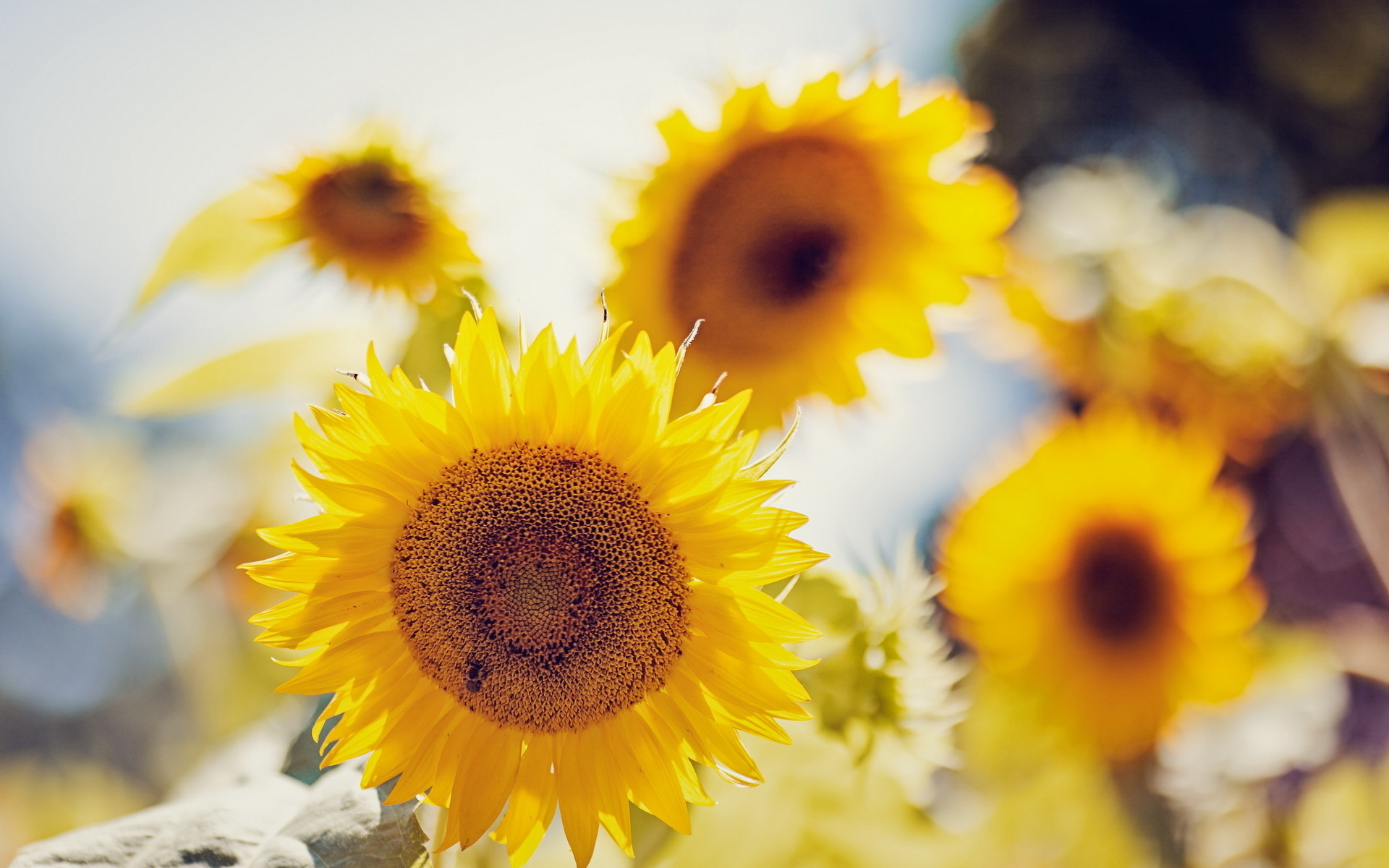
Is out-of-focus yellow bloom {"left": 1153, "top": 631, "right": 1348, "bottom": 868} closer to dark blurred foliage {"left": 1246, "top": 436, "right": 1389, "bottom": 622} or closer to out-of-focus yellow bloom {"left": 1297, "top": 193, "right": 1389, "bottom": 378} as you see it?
out-of-focus yellow bloom {"left": 1297, "top": 193, "right": 1389, "bottom": 378}

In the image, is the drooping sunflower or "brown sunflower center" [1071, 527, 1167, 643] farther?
"brown sunflower center" [1071, 527, 1167, 643]

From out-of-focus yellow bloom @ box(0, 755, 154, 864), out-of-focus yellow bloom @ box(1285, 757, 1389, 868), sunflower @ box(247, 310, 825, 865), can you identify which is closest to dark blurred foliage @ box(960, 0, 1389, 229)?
out-of-focus yellow bloom @ box(1285, 757, 1389, 868)

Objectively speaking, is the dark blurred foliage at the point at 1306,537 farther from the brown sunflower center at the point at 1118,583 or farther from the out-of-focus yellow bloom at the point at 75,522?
the out-of-focus yellow bloom at the point at 75,522

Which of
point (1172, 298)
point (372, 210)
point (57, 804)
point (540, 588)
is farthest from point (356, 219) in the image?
point (57, 804)

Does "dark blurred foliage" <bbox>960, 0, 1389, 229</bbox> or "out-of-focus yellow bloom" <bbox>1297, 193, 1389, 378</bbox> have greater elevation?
"dark blurred foliage" <bbox>960, 0, 1389, 229</bbox>

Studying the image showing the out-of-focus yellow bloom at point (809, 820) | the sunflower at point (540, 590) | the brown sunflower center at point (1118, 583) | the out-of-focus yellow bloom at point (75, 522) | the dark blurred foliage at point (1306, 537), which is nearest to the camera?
the sunflower at point (540, 590)

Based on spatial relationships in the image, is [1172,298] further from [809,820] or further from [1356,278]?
[809,820]

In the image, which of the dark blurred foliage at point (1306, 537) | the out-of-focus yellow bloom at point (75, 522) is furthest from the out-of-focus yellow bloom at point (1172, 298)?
the dark blurred foliage at point (1306, 537)
